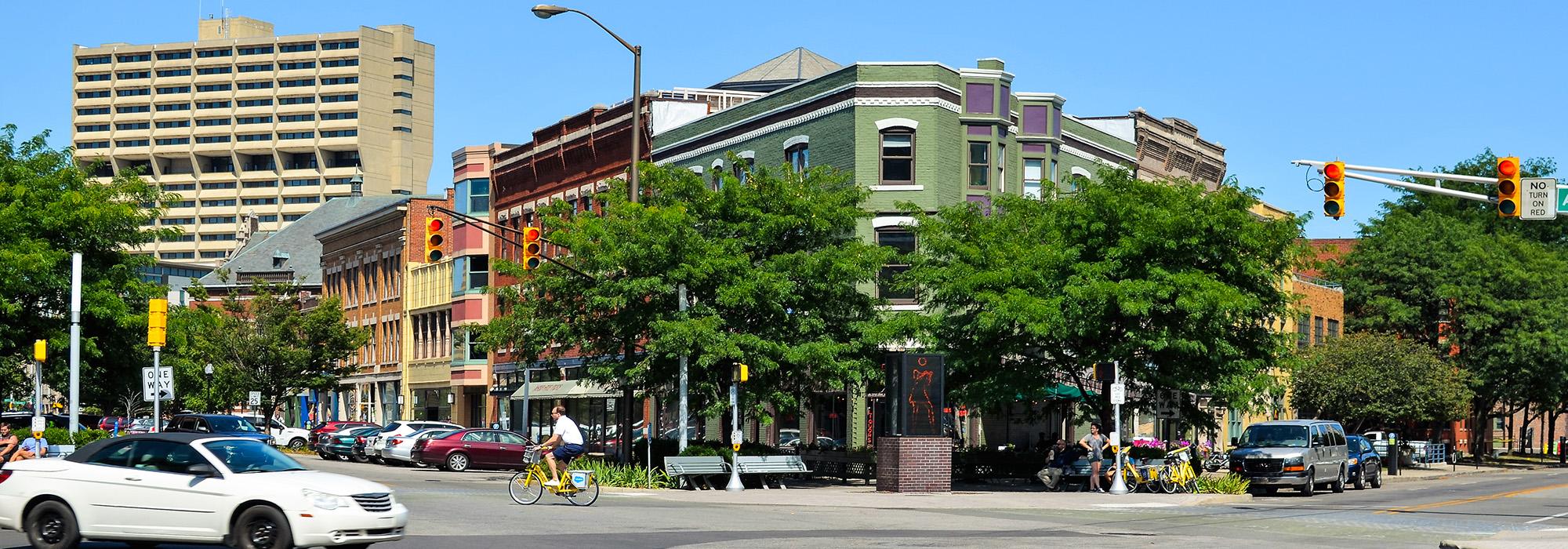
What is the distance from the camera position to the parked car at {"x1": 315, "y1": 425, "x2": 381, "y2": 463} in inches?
2020

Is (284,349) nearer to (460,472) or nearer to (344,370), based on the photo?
(344,370)

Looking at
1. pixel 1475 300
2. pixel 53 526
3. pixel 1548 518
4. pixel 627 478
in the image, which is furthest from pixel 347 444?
pixel 1475 300

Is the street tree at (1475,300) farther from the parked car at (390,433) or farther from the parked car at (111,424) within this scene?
the parked car at (111,424)

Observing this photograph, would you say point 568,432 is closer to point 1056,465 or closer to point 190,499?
point 190,499

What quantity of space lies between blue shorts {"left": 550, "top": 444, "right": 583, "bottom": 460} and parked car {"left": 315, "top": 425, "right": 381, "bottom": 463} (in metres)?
25.3

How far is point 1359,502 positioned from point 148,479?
2405 centimetres

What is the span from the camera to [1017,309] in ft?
120

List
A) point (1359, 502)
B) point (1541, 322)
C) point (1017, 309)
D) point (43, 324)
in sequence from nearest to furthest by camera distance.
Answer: point (1359, 502), point (1017, 309), point (43, 324), point (1541, 322)

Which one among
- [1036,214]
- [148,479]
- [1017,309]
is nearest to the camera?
[148,479]

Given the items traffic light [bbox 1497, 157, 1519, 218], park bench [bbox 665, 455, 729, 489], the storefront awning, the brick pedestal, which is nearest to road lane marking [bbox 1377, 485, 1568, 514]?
traffic light [bbox 1497, 157, 1519, 218]

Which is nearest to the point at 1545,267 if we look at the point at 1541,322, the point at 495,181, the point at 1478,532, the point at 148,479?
the point at 1541,322

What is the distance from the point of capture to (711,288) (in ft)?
123

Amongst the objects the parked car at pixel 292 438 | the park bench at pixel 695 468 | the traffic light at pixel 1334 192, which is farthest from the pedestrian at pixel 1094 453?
the parked car at pixel 292 438

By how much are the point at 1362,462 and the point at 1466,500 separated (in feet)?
21.4
